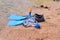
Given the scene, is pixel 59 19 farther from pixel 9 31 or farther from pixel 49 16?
pixel 9 31

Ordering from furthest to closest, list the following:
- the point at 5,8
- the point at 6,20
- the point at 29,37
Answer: the point at 5,8
the point at 6,20
the point at 29,37

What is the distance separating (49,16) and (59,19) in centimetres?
37

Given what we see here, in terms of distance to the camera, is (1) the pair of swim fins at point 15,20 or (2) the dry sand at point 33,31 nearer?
(2) the dry sand at point 33,31

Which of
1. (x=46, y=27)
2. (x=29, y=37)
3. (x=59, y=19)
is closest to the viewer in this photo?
(x=29, y=37)

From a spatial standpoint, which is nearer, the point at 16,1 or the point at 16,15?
the point at 16,15

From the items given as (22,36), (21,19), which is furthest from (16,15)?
(22,36)

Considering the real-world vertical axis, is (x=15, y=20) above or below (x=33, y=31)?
above

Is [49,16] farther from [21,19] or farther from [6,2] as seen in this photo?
[6,2]

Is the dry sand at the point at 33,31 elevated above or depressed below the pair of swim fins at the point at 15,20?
below

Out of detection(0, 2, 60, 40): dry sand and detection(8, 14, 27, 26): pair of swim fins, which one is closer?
detection(0, 2, 60, 40): dry sand

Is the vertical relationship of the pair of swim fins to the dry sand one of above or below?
above

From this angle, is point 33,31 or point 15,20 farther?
point 15,20

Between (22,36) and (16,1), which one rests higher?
(16,1)

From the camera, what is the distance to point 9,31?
4391 millimetres
